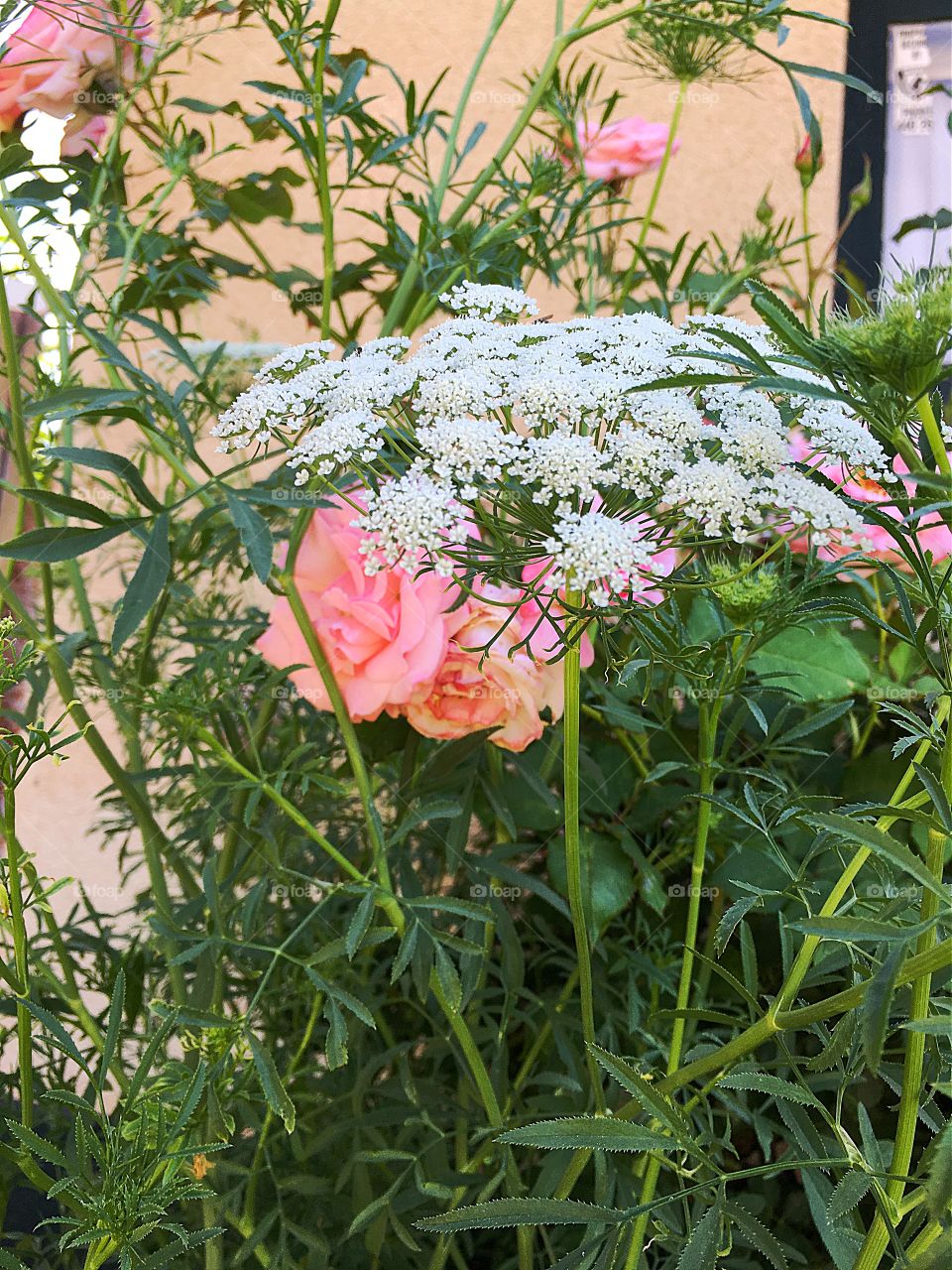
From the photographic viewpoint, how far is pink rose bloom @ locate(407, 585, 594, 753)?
1.60ft

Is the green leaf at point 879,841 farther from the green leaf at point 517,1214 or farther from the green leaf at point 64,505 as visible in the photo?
the green leaf at point 64,505

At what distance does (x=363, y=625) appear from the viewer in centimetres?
49

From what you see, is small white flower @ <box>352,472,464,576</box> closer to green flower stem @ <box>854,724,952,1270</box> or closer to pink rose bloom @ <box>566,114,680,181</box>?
green flower stem @ <box>854,724,952,1270</box>

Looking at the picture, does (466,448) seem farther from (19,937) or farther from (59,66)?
(59,66)

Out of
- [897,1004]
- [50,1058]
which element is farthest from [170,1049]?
[897,1004]

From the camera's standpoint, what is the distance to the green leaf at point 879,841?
0.95 ft

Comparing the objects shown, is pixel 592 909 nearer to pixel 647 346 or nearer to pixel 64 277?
pixel 647 346

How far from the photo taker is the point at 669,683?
1.84 feet

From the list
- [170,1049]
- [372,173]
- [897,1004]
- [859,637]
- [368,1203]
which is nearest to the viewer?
[897,1004]

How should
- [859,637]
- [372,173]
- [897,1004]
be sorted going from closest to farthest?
[897,1004], [859,637], [372,173]

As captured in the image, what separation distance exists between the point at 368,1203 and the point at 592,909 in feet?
0.58

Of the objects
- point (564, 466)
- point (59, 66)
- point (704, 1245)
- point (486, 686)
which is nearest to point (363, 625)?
point (486, 686)

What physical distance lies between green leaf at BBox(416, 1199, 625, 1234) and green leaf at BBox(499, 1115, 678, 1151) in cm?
2

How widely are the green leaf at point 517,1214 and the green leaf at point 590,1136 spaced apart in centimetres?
2
